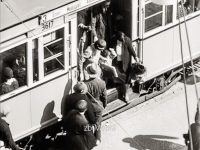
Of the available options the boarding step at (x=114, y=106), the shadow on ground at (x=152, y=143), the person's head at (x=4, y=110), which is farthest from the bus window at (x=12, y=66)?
the shadow on ground at (x=152, y=143)

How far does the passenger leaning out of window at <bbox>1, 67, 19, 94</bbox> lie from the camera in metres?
14.6

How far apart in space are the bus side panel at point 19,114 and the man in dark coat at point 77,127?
77 cm

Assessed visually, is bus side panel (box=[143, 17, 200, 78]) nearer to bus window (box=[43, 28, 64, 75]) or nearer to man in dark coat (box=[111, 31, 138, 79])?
man in dark coat (box=[111, 31, 138, 79])

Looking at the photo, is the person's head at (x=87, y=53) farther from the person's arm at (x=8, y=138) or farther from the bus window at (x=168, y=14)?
the person's arm at (x=8, y=138)

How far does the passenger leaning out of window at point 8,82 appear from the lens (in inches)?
576

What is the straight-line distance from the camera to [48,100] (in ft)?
51.2

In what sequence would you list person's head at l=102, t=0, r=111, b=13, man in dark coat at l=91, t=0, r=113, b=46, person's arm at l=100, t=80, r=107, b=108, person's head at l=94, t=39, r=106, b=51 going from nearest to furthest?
person's arm at l=100, t=80, r=107, b=108 < person's head at l=94, t=39, r=106, b=51 < person's head at l=102, t=0, r=111, b=13 < man in dark coat at l=91, t=0, r=113, b=46

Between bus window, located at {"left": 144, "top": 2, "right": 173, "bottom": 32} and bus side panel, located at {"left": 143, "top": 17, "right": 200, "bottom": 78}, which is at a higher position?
bus window, located at {"left": 144, "top": 2, "right": 173, "bottom": 32}

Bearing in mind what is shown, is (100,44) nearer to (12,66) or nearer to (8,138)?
(12,66)

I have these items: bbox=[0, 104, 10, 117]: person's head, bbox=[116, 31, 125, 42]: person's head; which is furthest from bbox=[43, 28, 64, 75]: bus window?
bbox=[116, 31, 125, 42]: person's head

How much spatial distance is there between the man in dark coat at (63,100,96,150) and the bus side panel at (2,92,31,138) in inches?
30.4

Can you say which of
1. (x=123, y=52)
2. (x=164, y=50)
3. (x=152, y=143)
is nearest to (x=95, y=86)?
(x=123, y=52)

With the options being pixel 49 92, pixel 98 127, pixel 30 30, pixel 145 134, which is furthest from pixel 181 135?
pixel 30 30

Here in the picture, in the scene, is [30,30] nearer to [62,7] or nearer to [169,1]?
[62,7]
